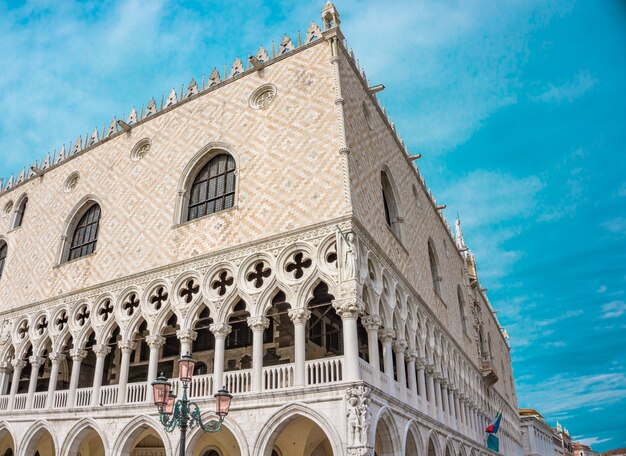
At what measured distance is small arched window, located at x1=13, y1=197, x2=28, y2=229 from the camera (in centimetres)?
2002

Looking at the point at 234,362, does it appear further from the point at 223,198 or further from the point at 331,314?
the point at 223,198

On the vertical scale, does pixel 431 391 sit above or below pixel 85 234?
below

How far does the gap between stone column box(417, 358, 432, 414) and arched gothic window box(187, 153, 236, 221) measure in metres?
6.67

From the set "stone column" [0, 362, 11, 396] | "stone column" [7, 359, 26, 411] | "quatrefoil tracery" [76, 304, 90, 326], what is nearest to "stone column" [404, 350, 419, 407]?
"quatrefoil tracery" [76, 304, 90, 326]

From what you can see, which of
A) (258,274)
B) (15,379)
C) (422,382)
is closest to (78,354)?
(15,379)

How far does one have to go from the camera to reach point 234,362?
15.1m

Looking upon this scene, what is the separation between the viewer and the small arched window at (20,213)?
20.0 metres

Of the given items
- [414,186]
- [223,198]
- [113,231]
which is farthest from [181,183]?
[414,186]

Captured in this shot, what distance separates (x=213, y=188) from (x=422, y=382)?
770cm

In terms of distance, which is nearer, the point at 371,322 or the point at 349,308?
the point at 349,308

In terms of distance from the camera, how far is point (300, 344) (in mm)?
11070

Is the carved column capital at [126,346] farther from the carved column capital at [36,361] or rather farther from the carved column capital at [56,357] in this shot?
the carved column capital at [36,361]

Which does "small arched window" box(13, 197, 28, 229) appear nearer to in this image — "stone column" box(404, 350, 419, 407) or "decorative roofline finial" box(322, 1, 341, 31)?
A: "decorative roofline finial" box(322, 1, 341, 31)

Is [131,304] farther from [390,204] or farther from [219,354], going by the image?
[390,204]
